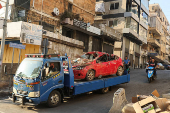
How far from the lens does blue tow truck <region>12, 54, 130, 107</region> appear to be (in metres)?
6.48

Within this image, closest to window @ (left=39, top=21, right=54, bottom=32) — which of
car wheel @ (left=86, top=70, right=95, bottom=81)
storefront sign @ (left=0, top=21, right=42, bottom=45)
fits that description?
storefront sign @ (left=0, top=21, right=42, bottom=45)

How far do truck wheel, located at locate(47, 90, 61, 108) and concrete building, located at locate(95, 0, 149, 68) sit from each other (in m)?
23.6

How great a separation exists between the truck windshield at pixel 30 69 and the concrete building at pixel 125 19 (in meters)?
23.8

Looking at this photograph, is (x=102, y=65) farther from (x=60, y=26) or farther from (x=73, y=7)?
(x=73, y=7)

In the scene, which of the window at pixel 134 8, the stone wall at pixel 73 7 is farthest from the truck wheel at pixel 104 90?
the window at pixel 134 8

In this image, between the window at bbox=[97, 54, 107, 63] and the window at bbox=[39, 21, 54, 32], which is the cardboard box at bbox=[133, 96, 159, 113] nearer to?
the window at bbox=[97, 54, 107, 63]

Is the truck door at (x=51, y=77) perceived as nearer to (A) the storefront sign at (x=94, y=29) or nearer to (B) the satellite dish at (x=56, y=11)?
(B) the satellite dish at (x=56, y=11)

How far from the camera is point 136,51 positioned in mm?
38094

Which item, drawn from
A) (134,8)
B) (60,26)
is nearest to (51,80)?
(60,26)

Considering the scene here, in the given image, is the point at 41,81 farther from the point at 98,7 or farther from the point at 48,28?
the point at 98,7

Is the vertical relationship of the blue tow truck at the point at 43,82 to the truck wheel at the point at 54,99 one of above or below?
above

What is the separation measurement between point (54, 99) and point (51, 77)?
972mm

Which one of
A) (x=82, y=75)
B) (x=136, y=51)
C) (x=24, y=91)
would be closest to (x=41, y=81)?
(x=24, y=91)

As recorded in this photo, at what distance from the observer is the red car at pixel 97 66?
8.79m
